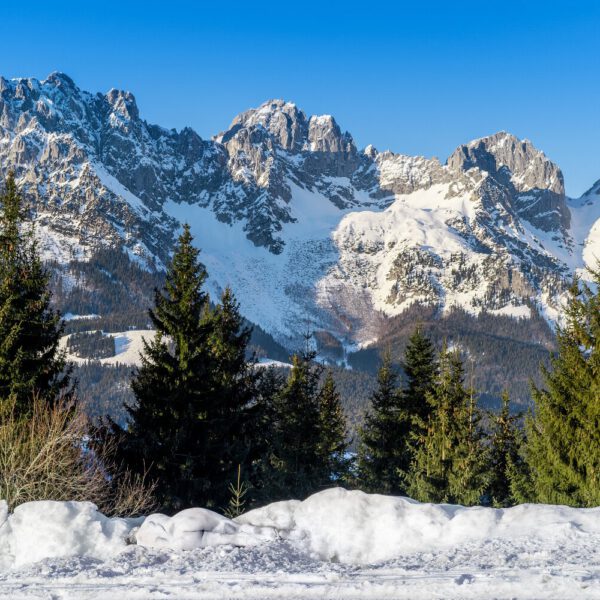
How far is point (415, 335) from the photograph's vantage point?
104 feet

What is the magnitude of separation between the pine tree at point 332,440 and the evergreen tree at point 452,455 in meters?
9.55

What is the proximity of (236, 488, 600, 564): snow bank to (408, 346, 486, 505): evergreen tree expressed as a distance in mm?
10319

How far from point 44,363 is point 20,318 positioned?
164 centimetres

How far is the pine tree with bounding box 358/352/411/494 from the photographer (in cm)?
2961

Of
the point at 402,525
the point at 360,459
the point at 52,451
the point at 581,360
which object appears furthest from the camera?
the point at 360,459

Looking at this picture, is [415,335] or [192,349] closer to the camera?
[192,349]

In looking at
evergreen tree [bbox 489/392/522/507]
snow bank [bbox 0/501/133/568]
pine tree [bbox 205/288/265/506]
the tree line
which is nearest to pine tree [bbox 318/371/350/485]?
the tree line

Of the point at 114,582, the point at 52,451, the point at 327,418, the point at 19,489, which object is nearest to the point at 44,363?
the point at 52,451

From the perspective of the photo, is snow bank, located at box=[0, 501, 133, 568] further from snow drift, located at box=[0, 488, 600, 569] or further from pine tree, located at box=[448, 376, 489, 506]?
pine tree, located at box=[448, 376, 489, 506]

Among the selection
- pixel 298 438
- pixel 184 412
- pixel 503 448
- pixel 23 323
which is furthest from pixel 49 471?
pixel 503 448

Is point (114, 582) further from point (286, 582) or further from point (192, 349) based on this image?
point (192, 349)

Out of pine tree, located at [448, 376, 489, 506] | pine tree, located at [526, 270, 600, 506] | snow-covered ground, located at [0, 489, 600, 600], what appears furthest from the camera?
pine tree, located at [448, 376, 489, 506]

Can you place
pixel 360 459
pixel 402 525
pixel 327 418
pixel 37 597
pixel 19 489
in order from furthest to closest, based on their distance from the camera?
pixel 327 418, pixel 360 459, pixel 19 489, pixel 402 525, pixel 37 597

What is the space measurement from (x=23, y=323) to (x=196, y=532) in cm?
1340
